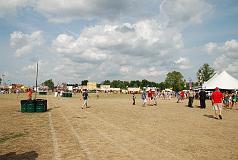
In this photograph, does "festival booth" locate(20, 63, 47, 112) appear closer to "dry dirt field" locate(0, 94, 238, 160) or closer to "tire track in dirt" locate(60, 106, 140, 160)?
"dry dirt field" locate(0, 94, 238, 160)

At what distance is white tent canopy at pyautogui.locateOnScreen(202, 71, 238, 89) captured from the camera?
50.4m

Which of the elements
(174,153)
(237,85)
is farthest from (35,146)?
(237,85)

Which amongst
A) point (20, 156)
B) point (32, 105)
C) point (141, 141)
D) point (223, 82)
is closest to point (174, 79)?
point (223, 82)

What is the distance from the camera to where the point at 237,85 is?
1993 inches

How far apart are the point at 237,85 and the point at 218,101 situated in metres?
34.1

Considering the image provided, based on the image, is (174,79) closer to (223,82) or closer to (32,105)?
(223,82)

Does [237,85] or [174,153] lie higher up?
[237,85]

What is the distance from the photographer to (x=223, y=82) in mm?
51031

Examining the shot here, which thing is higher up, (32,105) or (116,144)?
(32,105)

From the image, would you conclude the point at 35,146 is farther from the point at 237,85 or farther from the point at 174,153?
the point at 237,85

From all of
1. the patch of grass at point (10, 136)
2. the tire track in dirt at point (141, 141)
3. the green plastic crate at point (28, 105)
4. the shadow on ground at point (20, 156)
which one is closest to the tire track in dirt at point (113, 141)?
the tire track in dirt at point (141, 141)

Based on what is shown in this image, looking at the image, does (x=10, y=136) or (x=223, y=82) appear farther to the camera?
(x=223, y=82)

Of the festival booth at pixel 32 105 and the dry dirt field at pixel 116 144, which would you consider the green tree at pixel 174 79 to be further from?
the dry dirt field at pixel 116 144

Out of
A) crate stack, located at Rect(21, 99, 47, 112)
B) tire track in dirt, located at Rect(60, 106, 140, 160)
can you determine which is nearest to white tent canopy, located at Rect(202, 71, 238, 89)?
crate stack, located at Rect(21, 99, 47, 112)
